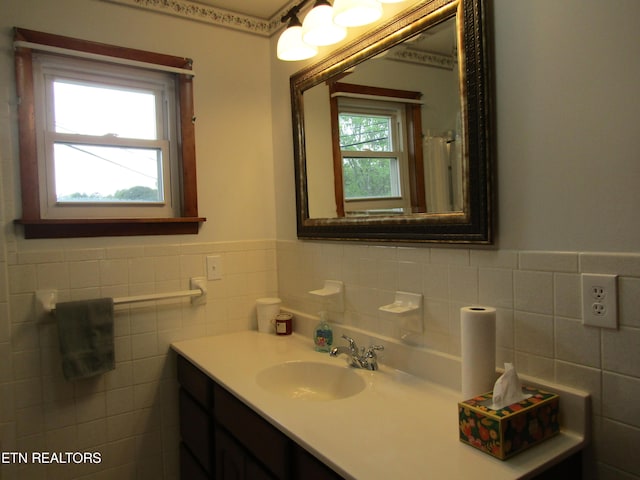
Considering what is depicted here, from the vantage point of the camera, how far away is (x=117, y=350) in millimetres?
1796

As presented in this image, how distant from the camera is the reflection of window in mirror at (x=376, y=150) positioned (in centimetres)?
139

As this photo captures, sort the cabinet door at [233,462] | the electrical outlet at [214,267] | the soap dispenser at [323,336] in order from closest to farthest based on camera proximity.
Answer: the cabinet door at [233,462] < the soap dispenser at [323,336] < the electrical outlet at [214,267]

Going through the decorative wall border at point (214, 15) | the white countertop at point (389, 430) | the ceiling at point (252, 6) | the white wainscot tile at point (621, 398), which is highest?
the ceiling at point (252, 6)

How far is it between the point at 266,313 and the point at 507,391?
50.2 inches

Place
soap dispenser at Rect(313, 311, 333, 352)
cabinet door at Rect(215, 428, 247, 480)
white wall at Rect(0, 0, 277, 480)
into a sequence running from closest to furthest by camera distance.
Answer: cabinet door at Rect(215, 428, 247, 480) < white wall at Rect(0, 0, 277, 480) < soap dispenser at Rect(313, 311, 333, 352)

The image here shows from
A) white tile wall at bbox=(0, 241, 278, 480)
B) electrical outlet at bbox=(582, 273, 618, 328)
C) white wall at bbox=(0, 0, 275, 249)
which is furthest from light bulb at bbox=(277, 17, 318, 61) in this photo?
electrical outlet at bbox=(582, 273, 618, 328)

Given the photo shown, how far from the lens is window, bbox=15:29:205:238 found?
1.63 m

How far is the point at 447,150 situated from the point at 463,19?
35cm

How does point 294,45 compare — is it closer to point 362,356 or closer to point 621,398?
point 362,356

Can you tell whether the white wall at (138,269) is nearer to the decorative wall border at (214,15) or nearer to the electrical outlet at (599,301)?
the decorative wall border at (214,15)

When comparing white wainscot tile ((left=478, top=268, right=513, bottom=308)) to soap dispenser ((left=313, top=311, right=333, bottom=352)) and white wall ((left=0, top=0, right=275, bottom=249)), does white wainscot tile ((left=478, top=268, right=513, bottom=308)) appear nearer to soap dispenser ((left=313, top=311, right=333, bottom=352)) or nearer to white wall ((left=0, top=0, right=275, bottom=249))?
soap dispenser ((left=313, top=311, right=333, bottom=352))

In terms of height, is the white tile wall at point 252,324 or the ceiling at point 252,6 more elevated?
the ceiling at point 252,6

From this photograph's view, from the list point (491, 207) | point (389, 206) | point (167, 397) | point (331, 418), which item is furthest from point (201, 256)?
point (491, 207)

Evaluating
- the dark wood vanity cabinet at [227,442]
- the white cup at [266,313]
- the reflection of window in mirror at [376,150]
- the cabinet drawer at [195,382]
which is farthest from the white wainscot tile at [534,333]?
the white cup at [266,313]
